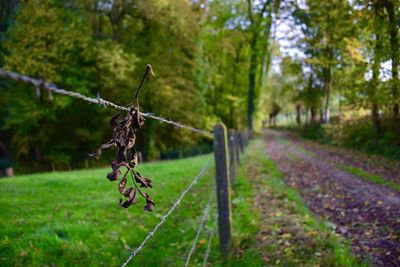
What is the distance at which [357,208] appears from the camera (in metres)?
6.80

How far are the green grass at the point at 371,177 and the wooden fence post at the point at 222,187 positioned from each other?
5.15 m

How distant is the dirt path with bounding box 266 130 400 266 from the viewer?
4.66 meters

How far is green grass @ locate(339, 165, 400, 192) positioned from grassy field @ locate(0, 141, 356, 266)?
2.52 meters

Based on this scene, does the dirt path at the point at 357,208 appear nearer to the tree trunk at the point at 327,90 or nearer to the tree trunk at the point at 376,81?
the tree trunk at the point at 376,81

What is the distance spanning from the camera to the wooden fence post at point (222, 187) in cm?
442

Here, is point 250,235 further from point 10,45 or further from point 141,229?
point 10,45

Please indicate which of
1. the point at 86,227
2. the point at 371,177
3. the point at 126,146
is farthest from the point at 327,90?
the point at 126,146

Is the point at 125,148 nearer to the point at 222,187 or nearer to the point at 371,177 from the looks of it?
the point at 222,187

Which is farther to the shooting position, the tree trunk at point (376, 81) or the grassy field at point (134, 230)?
the tree trunk at point (376, 81)

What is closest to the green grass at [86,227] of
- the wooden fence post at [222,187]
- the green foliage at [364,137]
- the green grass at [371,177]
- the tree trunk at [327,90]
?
the wooden fence post at [222,187]

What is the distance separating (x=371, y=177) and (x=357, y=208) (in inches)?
133

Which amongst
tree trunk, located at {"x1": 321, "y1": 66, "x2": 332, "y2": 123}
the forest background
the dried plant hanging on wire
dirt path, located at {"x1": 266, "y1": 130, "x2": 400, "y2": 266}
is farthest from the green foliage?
the dried plant hanging on wire

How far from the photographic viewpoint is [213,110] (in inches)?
1485

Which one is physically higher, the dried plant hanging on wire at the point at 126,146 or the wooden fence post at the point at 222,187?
the dried plant hanging on wire at the point at 126,146
